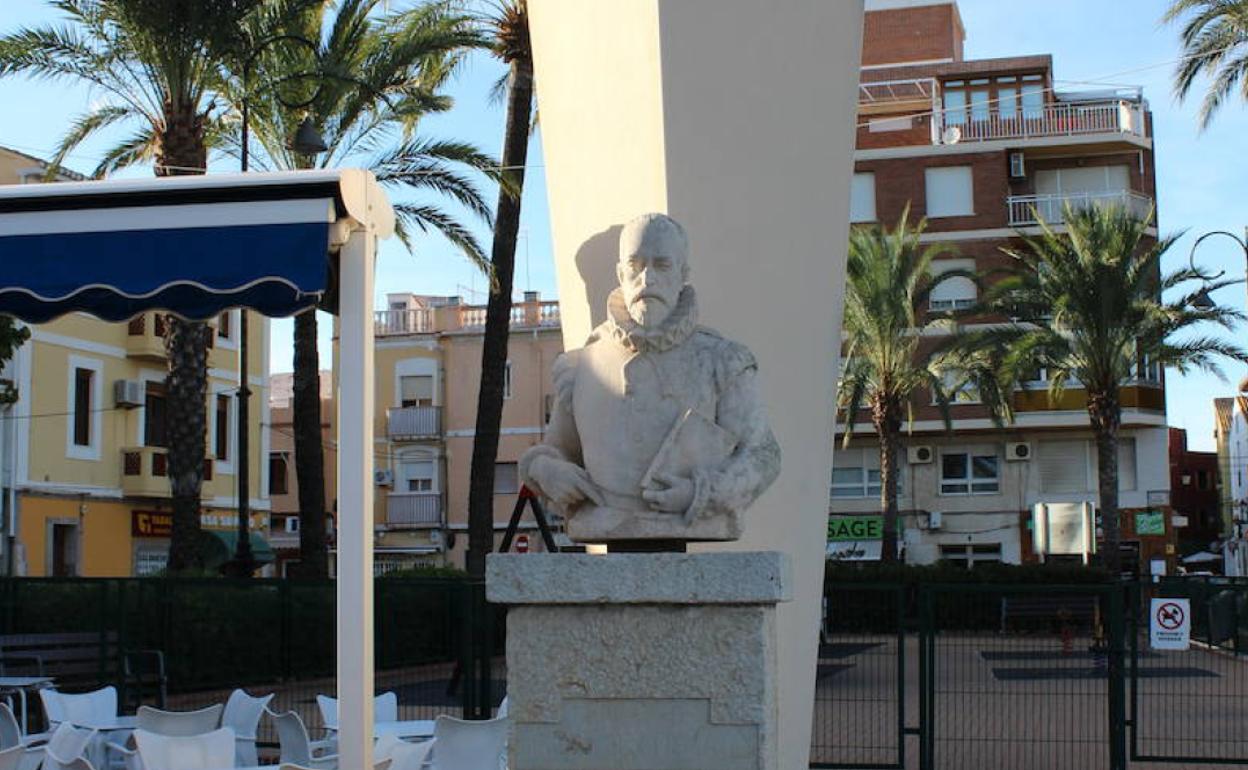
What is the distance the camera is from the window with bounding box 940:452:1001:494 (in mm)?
51000

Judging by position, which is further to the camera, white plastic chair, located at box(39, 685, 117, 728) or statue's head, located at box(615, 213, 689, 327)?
white plastic chair, located at box(39, 685, 117, 728)

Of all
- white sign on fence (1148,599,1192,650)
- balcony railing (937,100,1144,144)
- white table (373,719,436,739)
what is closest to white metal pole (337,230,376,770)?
white table (373,719,436,739)

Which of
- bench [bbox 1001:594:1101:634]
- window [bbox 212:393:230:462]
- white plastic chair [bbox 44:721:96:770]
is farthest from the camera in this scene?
window [bbox 212:393:230:462]

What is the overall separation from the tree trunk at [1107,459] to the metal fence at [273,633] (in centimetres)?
2465

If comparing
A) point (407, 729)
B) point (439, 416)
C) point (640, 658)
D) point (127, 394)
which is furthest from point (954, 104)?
point (640, 658)

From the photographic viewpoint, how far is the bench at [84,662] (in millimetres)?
14336

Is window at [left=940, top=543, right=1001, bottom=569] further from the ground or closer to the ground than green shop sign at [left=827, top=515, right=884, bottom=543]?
closer to the ground

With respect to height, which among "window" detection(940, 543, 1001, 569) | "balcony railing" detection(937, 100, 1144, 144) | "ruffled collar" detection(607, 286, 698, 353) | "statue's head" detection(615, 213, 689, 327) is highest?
"balcony railing" detection(937, 100, 1144, 144)

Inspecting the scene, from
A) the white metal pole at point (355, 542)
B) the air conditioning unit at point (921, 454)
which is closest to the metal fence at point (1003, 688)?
the white metal pole at point (355, 542)

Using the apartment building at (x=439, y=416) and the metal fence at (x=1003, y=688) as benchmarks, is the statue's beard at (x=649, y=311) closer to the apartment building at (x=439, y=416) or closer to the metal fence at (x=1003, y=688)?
the metal fence at (x=1003, y=688)

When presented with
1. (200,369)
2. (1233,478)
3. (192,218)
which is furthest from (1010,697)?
(1233,478)

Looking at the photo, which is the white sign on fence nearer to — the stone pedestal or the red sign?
the stone pedestal

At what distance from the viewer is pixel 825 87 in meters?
8.54

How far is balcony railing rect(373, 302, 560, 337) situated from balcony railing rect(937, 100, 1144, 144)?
1490 cm
